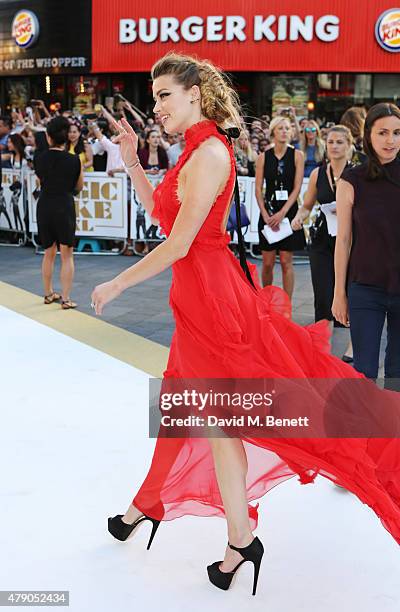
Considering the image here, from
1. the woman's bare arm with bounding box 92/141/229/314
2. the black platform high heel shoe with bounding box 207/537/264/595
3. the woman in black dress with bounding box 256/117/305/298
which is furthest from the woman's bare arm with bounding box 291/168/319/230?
the black platform high heel shoe with bounding box 207/537/264/595

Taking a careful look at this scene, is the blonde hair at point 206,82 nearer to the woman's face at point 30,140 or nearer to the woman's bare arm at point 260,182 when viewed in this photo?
the woman's bare arm at point 260,182

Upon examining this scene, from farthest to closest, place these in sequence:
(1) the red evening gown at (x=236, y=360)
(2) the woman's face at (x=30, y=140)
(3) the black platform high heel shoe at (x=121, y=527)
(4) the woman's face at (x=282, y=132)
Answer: (2) the woman's face at (x=30, y=140) < (4) the woman's face at (x=282, y=132) < (3) the black platform high heel shoe at (x=121, y=527) < (1) the red evening gown at (x=236, y=360)

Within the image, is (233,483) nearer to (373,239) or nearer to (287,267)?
(373,239)

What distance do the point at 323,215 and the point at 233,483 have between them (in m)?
3.09

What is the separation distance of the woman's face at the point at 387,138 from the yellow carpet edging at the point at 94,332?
2.30 m

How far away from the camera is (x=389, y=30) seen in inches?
763

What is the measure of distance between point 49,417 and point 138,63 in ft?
57.6

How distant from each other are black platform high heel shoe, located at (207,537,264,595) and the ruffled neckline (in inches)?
54.8

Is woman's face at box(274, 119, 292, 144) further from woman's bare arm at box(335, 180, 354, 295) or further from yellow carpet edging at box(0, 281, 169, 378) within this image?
woman's bare arm at box(335, 180, 354, 295)

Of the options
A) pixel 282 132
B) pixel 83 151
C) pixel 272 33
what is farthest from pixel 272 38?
pixel 282 132

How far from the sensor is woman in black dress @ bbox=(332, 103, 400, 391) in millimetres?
3402

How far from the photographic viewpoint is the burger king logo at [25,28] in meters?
22.1

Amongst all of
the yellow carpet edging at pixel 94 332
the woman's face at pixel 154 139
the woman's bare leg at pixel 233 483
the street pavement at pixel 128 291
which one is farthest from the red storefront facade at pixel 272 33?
the woman's bare leg at pixel 233 483

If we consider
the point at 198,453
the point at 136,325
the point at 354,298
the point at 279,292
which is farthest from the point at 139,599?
the point at 136,325
